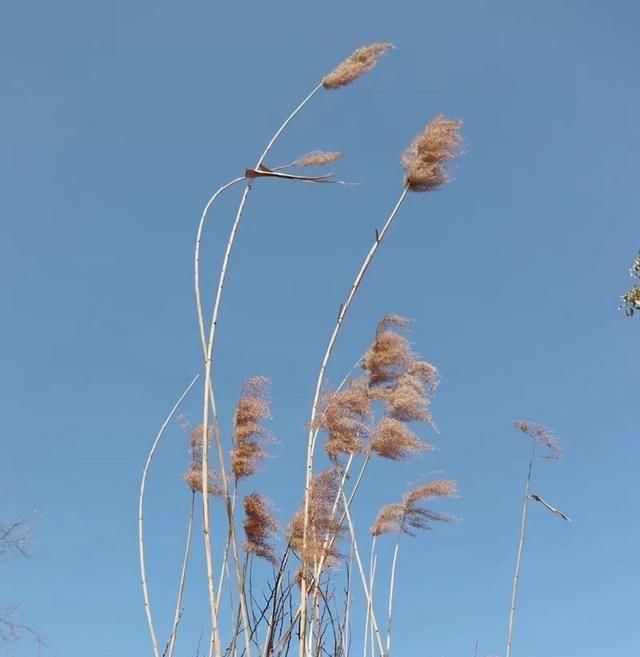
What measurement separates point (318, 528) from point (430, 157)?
1.65 meters

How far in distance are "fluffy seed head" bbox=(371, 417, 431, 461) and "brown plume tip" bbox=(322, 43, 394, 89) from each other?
147 cm

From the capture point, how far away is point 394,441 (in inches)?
129

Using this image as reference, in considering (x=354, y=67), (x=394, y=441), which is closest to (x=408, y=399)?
(x=394, y=441)

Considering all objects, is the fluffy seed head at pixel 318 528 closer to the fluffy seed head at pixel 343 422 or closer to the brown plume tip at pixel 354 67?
the fluffy seed head at pixel 343 422

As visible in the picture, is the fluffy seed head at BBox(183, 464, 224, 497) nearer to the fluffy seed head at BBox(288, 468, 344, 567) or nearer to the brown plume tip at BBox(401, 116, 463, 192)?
the fluffy seed head at BBox(288, 468, 344, 567)

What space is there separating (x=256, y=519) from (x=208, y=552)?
20.0 inches

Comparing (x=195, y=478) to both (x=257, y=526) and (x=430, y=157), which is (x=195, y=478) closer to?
(x=257, y=526)

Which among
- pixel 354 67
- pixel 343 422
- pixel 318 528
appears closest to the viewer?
pixel 318 528

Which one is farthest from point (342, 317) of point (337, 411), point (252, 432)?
point (252, 432)

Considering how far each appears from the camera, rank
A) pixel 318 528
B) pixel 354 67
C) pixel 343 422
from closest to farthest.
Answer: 1. pixel 318 528
2. pixel 343 422
3. pixel 354 67

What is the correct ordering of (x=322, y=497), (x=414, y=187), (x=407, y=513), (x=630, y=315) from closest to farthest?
(x=322, y=497), (x=414, y=187), (x=407, y=513), (x=630, y=315)

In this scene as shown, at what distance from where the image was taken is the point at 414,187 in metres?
3.63

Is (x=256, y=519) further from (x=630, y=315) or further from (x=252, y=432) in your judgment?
(x=630, y=315)

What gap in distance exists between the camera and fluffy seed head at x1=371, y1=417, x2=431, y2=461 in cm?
328
